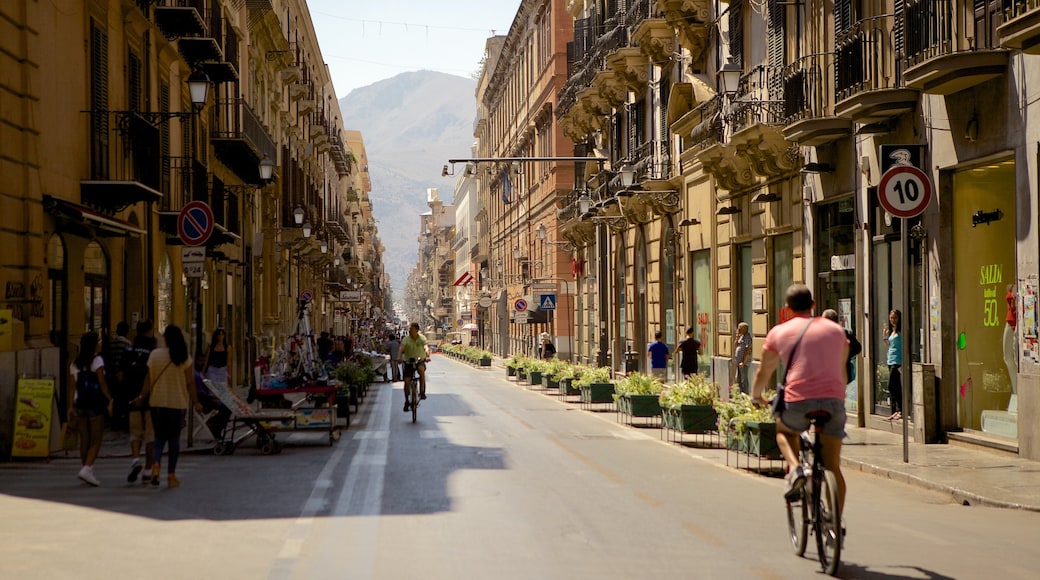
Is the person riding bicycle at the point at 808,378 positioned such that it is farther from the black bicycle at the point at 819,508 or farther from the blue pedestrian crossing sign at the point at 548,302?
the blue pedestrian crossing sign at the point at 548,302

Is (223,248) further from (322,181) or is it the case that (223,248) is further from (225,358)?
(322,181)

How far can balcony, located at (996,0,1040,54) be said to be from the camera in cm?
1418

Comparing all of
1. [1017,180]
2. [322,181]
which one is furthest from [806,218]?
[322,181]

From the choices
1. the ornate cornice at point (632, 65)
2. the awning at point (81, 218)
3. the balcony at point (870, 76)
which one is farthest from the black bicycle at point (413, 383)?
the ornate cornice at point (632, 65)

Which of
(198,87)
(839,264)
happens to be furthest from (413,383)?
(839,264)

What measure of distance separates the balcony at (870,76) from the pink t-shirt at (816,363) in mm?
10966

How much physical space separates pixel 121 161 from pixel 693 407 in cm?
1015

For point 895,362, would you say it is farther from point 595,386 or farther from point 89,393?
point 89,393

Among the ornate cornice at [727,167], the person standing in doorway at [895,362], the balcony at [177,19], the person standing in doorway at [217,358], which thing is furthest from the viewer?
the ornate cornice at [727,167]

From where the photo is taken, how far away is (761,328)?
27188 millimetres

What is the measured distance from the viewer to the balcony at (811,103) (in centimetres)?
2164

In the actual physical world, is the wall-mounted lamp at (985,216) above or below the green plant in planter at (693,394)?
above

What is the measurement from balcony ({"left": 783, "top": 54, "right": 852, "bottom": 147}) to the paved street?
6.44m

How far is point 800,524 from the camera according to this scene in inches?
376
